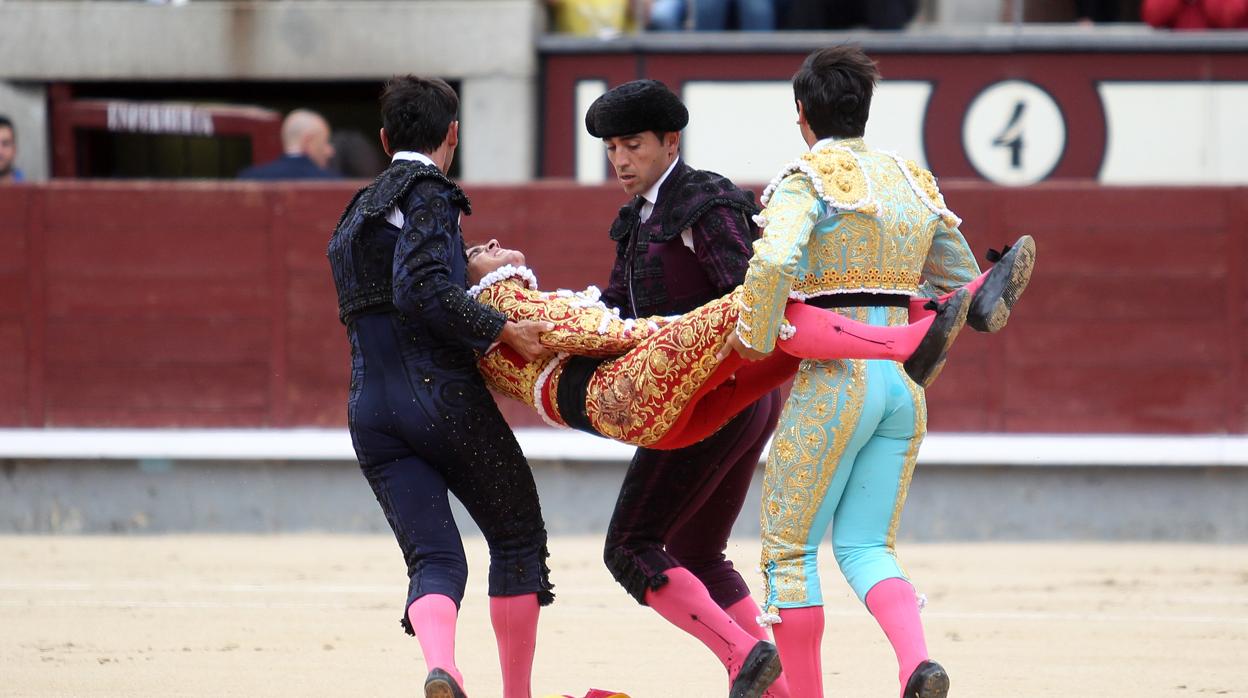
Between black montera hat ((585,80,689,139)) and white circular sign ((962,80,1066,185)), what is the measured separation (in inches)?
192

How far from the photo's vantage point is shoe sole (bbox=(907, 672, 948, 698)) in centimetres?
Answer: 301

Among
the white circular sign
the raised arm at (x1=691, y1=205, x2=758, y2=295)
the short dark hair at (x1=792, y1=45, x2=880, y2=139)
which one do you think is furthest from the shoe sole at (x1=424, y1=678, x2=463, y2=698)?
the white circular sign

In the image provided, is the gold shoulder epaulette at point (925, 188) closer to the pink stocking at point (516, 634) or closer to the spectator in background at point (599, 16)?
the pink stocking at point (516, 634)

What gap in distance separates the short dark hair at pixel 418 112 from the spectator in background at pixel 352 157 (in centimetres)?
488

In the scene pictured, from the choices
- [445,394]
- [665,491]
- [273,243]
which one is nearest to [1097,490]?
[273,243]

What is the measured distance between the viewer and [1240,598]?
557 cm

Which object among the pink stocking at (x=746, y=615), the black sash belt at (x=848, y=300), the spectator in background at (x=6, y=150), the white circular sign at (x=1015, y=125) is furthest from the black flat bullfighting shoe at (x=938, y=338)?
the spectator in background at (x=6, y=150)

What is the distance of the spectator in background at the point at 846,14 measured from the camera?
26.6 feet

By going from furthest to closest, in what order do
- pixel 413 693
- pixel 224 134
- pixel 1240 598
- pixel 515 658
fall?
pixel 224 134
pixel 1240 598
pixel 413 693
pixel 515 658

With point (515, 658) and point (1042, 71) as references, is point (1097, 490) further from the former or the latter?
point (515, 658)

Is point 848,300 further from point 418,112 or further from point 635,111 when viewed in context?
point 418,112

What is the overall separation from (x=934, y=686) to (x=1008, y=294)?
27.3 inches

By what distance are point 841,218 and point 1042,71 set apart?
5.21 m

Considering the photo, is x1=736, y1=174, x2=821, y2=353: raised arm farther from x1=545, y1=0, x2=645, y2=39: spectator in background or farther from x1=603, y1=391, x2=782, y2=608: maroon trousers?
x1=545, y1=0, x2=645, y2=39: spectator in background
